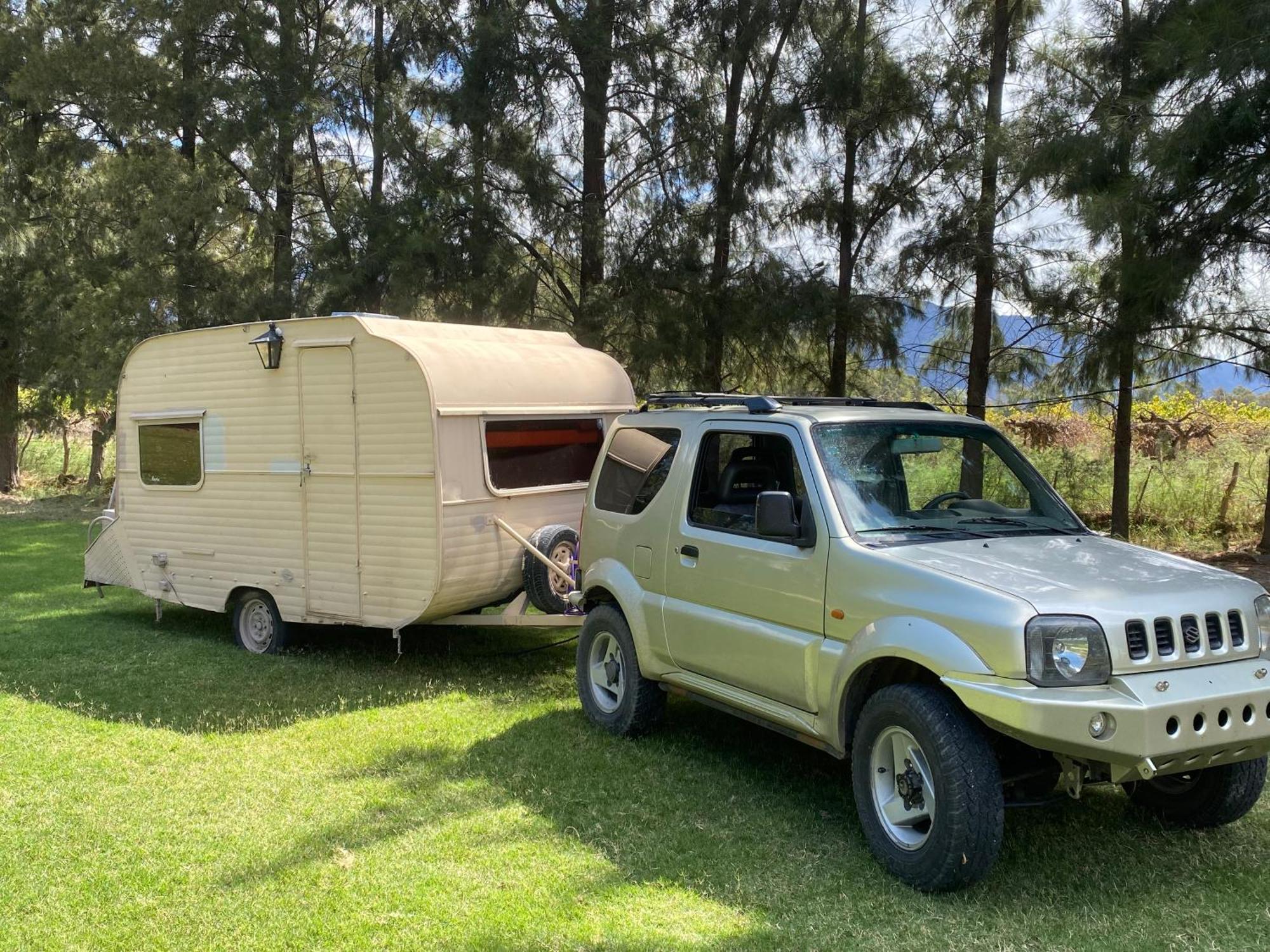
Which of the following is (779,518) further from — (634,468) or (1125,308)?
(1125,308)

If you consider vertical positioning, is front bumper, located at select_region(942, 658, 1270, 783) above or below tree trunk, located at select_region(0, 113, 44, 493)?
below

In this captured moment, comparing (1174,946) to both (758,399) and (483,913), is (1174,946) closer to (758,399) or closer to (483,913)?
(483,913)

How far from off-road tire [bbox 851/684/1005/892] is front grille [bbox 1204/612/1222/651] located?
0.96 m

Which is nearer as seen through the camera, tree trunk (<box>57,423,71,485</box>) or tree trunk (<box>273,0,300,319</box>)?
tree trunk (<box>273,0,300,319</box>)

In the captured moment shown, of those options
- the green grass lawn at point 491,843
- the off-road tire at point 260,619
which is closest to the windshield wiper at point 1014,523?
the green grass lawn at point 491,843

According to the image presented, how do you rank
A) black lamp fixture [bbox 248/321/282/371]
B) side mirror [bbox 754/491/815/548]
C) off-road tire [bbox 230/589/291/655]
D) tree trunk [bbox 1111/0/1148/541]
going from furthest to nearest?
off-road tire [bbox 230/589/291/655] → tree trunk [bbox 1111/0/1148/541] → black lamp fixture [bbox 248/321/282/371] → side mirror [bbox 754/491/815/548]

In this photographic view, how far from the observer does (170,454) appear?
360 inches

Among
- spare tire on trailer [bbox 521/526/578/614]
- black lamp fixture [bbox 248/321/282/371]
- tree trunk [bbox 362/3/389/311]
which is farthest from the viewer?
tree trunk [bbox 362/3/389/311]

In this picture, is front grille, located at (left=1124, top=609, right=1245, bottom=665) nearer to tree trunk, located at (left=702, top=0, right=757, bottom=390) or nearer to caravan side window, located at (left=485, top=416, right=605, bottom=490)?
caravan side window, located at (left=485, top=416, right=605, bottom=490)

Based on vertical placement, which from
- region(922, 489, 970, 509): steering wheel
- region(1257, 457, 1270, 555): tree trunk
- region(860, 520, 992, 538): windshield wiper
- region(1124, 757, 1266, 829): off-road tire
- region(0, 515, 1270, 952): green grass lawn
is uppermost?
region(922, 489, 970, 509): steering wheel

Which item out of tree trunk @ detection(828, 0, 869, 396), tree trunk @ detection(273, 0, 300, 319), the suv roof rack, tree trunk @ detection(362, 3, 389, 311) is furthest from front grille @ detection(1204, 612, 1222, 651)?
tree trunk @ detection(273, 0, 300, 319)

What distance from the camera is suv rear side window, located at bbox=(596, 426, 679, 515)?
20.0ft

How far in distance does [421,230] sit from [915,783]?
10432mm

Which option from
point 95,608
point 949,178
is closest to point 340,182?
point 95,608
